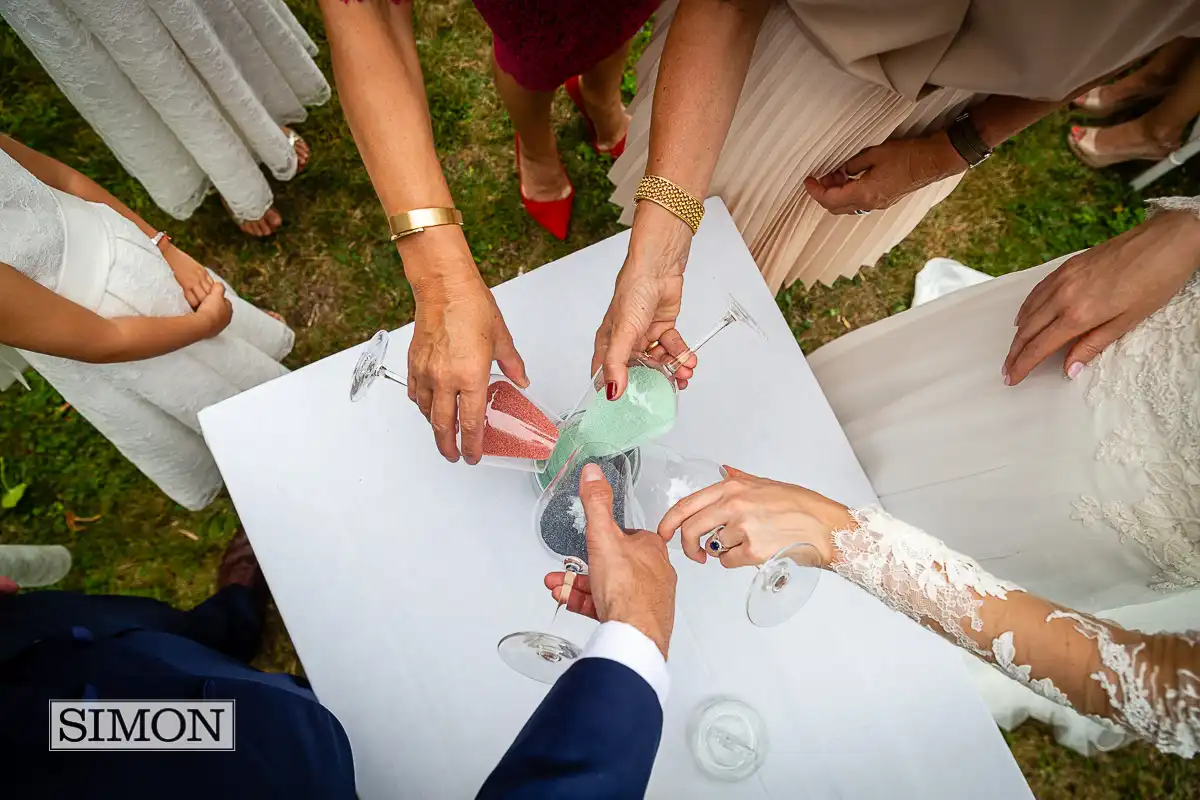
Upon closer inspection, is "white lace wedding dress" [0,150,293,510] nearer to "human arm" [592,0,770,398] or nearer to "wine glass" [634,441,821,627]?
"human arm" [592,0,770,398]

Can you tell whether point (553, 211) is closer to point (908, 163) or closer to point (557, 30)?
point (557, 30)

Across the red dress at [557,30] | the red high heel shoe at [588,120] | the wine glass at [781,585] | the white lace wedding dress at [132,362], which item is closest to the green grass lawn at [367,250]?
the red high heel shoe at [588,120]

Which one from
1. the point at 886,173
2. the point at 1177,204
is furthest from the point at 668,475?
the point at 1177,204

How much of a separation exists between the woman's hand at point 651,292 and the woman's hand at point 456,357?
19 cm

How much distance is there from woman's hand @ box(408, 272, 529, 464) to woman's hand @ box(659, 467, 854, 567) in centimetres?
34

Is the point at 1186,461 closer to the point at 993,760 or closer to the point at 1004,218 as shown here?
the point at 993,760

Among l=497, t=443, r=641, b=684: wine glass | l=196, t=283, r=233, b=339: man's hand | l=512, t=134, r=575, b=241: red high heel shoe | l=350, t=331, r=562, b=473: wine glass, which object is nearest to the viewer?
l=497, t=443, r=641, b=684: wine glass

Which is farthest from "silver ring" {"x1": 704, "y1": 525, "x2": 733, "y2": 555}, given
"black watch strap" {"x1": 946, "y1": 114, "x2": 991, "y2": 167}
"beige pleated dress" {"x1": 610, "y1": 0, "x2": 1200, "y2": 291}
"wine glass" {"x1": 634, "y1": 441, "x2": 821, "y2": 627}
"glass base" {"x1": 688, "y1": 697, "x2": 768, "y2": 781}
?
"black watch strap" {"x1": 946, "y1": 114, "x2": 991, "y2": 167}

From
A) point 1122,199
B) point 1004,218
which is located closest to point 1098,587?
point 1004,218

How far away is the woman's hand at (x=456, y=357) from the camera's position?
3.46 feet

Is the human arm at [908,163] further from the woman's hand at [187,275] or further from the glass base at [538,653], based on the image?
the woman's hand at [187,275]

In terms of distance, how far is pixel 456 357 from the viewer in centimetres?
106

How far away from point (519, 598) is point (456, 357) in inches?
18.4

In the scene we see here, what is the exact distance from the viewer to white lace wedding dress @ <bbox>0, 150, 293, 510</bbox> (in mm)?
1286
